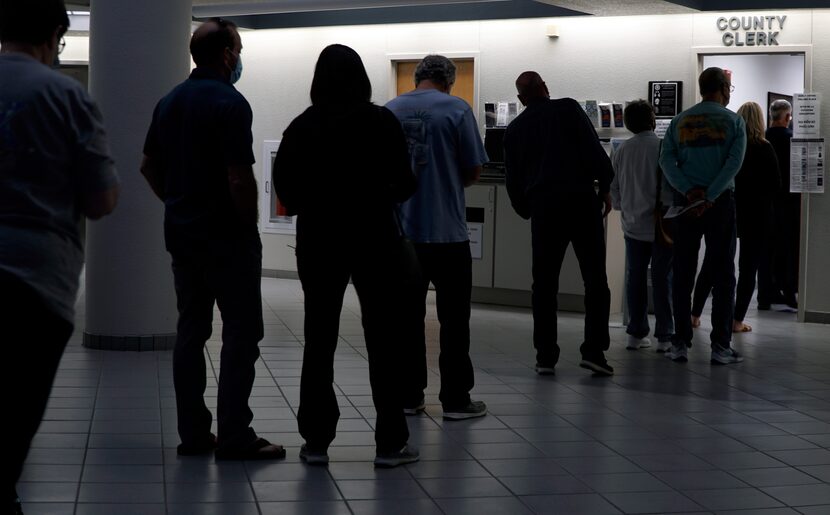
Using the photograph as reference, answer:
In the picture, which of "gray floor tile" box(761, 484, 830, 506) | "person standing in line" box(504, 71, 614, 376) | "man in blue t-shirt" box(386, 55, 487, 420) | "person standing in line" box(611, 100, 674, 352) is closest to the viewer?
"gray floor tile" box(761, 484, 830, 506)

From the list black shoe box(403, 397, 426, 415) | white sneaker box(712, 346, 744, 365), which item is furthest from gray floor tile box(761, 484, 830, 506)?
white sneaker box(712, 346, 744, 365)

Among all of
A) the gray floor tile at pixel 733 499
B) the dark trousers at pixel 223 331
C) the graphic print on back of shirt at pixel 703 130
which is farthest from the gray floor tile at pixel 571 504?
the graphic print on back of shirt at pixel 703 130

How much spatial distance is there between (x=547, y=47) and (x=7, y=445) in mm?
9321

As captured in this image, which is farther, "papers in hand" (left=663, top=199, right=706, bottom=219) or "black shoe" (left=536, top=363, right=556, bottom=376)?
"papers in hand" (left=663, top=199, right=706, bottom=219)

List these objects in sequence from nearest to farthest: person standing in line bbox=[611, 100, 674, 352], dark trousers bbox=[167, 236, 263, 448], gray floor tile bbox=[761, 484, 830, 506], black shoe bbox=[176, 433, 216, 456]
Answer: gray floor tile bbox=[761, 484, 830, 506] → dark trousers bbox=[167, 236, 263, 448] → black shoe bbox=[176, 433, 216, 456] → person standing in line bbox=[611, 100, 674, 352]

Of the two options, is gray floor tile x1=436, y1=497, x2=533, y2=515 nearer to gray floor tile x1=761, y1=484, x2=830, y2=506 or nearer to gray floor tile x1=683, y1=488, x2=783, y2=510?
gray floor tile x1=683, y1=488, x2=783, y2=510

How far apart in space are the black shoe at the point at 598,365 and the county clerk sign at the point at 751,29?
4.56m

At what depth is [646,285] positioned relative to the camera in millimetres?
8195

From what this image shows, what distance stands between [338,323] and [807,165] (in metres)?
6.56

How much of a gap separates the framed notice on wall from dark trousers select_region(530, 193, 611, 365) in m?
4.13

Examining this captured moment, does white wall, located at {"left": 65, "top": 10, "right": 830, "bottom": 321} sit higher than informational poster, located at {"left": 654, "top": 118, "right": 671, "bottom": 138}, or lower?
higher

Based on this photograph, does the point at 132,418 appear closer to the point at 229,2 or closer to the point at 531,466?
the point at 531,466

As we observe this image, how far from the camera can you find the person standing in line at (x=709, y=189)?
24.5 feet

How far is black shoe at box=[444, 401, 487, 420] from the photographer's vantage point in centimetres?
579
